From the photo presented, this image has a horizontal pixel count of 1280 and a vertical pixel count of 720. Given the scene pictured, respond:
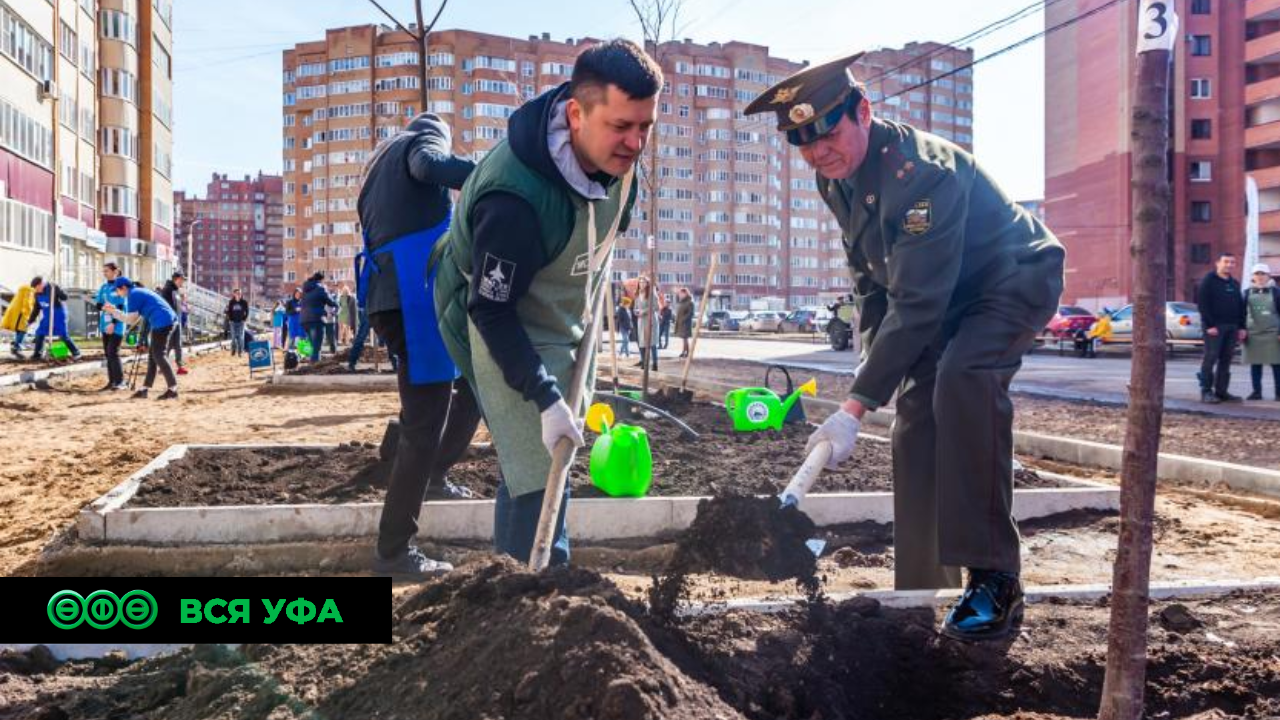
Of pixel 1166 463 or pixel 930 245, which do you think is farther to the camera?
pixel 1166 463

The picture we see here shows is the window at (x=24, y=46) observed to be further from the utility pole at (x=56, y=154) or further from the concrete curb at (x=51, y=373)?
the concrete curb at (x=51, y=373)

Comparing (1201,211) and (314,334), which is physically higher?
(1201,211)

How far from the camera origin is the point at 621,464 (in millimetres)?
5020

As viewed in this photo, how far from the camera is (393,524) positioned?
403cm

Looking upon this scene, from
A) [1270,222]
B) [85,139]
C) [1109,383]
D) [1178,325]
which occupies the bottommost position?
[1109,383]

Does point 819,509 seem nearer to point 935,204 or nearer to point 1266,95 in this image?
point 935,204

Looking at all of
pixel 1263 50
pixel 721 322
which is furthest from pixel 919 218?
pixel 1263 50

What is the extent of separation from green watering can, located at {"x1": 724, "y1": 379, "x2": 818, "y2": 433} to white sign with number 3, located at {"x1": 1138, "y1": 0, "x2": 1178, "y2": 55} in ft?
19.2

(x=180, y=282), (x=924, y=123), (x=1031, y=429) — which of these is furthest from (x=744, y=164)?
(x=1031, y=429)

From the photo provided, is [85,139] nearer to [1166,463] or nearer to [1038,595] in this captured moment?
[1166,463]

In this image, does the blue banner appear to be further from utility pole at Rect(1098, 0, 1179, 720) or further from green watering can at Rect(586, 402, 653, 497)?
utility pole at Rect(1098, 0, 1179, 720)

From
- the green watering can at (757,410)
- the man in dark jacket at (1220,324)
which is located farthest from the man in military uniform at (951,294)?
the man in dark jacket at (1220,324)

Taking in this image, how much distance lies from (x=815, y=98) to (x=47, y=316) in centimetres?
2244

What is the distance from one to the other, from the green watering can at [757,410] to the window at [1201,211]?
186 ft
